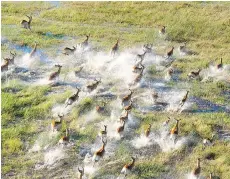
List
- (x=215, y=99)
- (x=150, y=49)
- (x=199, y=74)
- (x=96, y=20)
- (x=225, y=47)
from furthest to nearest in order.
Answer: (x=96, y=20), (x=225, y=47), (x=150, y=49), (x=199, y=74), (x=215, y=99)

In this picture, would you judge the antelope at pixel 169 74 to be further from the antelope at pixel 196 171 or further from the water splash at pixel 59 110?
the antelope at pixel 196 171

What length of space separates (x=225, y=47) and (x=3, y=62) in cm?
1472

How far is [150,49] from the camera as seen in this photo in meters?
29.3

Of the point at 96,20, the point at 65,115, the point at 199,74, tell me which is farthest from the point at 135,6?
→ the point at 65,115

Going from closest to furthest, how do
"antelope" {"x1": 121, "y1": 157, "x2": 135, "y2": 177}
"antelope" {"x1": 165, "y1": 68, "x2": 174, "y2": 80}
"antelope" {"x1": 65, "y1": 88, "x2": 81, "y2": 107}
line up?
"antelope" {"x1": 121, "y1": 157, "x2": 135, "y2": 177} < "antelope" {"x1": 65, "y1": 88, "x2": 81, "y2": 107} < "antelope" {"x1": 165, "y1": 68, "x2": 174, "y2": 80}

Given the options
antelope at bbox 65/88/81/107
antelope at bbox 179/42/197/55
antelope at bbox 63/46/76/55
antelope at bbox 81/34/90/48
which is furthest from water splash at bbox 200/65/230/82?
antelope at bbox 65/88/81/107

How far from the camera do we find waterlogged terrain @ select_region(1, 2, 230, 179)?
18797 millimetres

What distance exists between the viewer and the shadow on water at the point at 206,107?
23.2m

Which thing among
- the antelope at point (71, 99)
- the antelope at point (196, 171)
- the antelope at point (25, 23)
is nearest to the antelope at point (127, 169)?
the antelope at point (196, 171)

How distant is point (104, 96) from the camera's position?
933 inches

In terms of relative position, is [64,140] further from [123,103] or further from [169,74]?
[169,74]

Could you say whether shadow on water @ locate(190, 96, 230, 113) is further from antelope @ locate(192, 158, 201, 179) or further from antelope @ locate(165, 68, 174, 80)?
antelope @ locate(192, 158, 201, 179)

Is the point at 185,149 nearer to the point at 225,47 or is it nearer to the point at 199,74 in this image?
the point at 199,74

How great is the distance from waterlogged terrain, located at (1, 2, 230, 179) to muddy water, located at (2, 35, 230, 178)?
0.05 m
